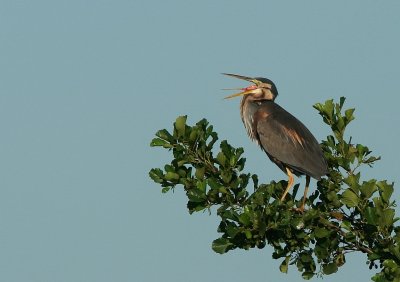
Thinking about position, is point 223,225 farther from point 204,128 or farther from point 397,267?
point 397,267

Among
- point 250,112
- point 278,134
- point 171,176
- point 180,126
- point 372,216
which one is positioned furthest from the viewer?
point 250,112

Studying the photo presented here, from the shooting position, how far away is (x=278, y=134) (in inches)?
588

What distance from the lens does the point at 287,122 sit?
1515 centimetres

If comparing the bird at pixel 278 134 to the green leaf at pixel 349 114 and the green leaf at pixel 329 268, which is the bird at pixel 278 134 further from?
the green leaf at pixel 329 268

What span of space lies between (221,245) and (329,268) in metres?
1.47

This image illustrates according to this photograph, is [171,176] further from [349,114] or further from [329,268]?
[349,114]

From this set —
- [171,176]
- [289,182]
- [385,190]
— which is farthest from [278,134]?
[385,190]

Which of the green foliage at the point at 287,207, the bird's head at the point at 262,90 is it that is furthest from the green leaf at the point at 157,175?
the bird's head at the point at 262,90

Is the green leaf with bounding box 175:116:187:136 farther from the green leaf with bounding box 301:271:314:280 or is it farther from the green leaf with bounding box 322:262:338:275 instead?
the green leaf with bounding box 322:262:338:275

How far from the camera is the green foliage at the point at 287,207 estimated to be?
418 inches

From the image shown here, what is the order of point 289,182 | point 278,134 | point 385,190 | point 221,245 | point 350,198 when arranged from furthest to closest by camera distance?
point 278,134 → point 289,182 → point 350,198 → point 221,245 → point 385,190

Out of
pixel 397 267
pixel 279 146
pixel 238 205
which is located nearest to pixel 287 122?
pixel 279 146

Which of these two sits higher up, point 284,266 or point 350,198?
point 350,198

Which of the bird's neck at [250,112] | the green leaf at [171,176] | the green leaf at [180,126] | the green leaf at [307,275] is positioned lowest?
the green leaf at [307,275]
